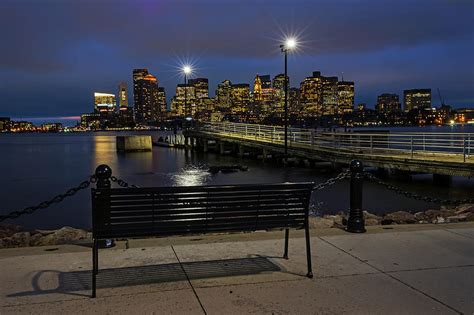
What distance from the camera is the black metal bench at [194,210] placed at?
189 inches

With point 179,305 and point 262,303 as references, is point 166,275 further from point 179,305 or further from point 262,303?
point 262,303

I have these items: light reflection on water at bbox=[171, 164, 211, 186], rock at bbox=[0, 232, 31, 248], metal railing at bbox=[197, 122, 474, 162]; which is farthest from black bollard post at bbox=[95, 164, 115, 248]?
light reflection on water at bbox=[171, 164, 211, 186]

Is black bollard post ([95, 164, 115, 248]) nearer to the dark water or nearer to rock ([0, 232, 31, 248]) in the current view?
rock ([0, 232, 31, 248])

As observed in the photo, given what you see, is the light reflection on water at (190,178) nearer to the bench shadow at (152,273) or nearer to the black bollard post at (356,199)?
the black bollard post at (356,199)

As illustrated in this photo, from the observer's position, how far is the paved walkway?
14.5 feet

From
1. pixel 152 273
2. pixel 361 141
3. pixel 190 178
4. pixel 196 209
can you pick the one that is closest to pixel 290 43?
pixel 361 141

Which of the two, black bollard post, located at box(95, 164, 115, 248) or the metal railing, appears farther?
the metal railing

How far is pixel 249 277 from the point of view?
207 inches

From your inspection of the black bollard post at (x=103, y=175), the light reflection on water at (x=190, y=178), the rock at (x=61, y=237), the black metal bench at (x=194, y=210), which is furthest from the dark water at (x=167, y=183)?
the black metal bench at (x=194, y=210)

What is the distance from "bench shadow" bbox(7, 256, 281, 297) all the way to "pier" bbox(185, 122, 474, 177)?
16.6 m

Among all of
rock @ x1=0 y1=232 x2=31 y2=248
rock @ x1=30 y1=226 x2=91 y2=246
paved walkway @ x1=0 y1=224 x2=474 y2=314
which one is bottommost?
rock @ x1=0 y1=232 x2=31 y2=248

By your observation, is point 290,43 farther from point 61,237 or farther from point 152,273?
point 152,273

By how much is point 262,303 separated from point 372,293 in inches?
47.0

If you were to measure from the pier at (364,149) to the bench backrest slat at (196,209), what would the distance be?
1654 centimetres
